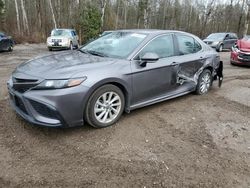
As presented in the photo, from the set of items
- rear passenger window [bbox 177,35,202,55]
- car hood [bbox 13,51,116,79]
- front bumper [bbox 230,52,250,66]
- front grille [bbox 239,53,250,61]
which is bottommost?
front bumper [bbox 230,52,250,66]

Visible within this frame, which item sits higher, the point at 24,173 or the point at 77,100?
the point at 77,100

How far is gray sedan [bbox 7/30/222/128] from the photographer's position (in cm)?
366

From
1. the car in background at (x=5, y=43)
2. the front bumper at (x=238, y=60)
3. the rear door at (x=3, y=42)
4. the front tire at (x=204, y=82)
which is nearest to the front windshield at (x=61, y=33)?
the car in background at (x=5, y=43)

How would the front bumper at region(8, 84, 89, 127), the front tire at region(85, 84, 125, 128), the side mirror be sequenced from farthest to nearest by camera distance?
the side mirror, the front tire at region(85, 84, 125, 128), the front bumper at region(8, 84, 89, 127)

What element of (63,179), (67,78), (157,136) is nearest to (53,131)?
(67,78)

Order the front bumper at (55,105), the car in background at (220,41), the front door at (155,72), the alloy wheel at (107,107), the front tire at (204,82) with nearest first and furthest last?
the front bumper at (55,105)
the alloy wheel at (107,107)
the front door at (155,72)
the front tire at (204,82)
the car in background at (220,41)

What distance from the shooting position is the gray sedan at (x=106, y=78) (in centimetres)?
366

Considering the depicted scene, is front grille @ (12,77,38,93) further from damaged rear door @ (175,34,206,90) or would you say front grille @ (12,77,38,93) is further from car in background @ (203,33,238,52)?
car in background @ (203,33,238,52)

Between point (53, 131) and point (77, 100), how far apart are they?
72 cm

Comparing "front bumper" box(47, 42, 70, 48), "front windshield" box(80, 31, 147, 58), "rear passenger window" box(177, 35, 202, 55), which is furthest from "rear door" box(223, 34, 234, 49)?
"front windshield" box(80, 31, 147, 58)

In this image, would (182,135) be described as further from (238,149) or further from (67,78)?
(67,78)

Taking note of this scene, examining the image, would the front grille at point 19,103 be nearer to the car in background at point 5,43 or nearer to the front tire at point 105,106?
the front tire at point 105,106

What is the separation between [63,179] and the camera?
2.96 meters

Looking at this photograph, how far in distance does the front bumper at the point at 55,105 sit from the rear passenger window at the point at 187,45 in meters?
2.54
